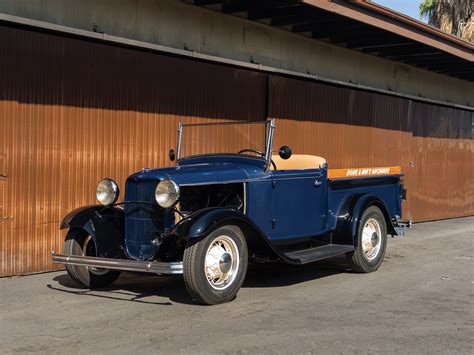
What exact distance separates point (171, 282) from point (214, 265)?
Result: 1.49m

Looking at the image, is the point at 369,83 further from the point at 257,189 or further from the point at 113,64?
the point at 257,189

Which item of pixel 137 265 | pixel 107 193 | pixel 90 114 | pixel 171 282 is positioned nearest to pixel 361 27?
pixel 90 114

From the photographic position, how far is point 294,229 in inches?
282

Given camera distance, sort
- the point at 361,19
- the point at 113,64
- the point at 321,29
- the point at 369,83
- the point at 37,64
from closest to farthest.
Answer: the point at 37,64 < the point at 113,64 < the point at 361,19 < the point at 321,29 < the point at 369,83

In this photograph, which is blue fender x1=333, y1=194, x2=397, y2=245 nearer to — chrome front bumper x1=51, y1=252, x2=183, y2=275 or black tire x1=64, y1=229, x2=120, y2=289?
chrome front bumper x1=51, y1=252, x2=183, y2=275

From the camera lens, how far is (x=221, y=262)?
6.00 meters

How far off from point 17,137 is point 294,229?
350cm

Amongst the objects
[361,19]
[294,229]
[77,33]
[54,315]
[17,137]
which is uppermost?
[361,19]

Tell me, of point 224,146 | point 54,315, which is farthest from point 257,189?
point 54,315

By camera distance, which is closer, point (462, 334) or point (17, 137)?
point (462, 334)

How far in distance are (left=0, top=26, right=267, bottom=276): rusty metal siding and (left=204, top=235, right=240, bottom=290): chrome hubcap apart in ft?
9.48

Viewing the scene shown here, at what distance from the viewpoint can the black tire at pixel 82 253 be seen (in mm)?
6617

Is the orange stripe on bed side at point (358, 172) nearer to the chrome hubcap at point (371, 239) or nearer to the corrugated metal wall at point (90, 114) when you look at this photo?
the chrome hubcap at point (371, 239)

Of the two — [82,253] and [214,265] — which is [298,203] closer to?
[214,265]
